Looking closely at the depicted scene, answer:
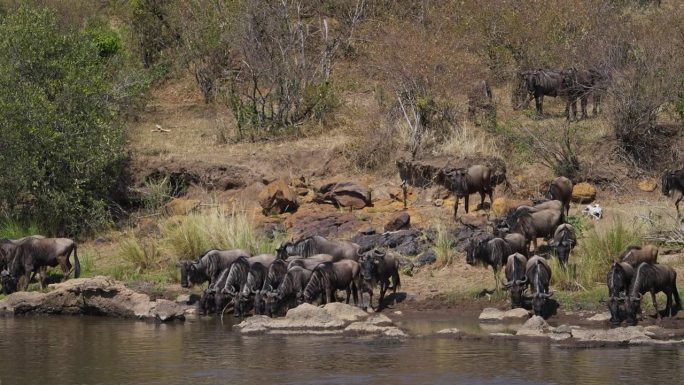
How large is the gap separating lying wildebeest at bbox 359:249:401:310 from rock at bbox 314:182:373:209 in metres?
5.19

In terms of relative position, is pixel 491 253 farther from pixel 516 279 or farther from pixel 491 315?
pixel 491 315

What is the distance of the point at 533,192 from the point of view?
24891mm

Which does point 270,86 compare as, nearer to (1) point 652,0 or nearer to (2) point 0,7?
(2) point 0,7

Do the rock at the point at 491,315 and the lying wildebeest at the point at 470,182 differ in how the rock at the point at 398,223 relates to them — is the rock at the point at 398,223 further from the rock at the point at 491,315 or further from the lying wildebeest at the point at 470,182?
the rock at the point at 491,315

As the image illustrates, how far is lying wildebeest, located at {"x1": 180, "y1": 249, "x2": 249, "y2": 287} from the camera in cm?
1972

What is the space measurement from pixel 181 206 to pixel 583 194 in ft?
28.7

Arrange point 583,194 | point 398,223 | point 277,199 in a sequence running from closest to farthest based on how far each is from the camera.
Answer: point 398,223 < point 583,194 < point 277,199

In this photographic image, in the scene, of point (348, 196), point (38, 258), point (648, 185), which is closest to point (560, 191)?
point (648, 185)

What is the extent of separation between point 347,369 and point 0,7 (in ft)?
93.2

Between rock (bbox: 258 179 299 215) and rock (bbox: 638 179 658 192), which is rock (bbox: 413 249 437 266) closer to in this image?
rock (bbox: 258 179 299 215)

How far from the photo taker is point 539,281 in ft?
57.0

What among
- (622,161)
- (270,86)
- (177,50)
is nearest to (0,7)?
(177,50)

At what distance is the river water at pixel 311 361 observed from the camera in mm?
13680

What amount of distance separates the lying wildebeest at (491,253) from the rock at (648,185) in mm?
6891
